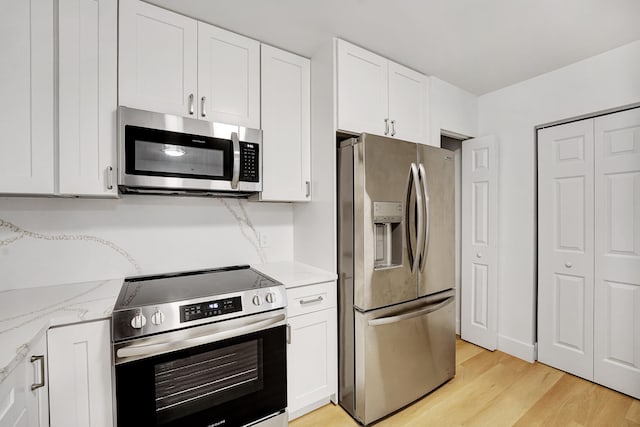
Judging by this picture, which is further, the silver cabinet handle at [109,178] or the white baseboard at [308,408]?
the white baseboard at [308,408]

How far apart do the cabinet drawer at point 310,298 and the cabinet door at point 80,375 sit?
34.7 inches

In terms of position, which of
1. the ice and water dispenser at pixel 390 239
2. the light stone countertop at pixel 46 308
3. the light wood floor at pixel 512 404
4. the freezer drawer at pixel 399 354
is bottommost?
the light wood floor at pixel 512 404

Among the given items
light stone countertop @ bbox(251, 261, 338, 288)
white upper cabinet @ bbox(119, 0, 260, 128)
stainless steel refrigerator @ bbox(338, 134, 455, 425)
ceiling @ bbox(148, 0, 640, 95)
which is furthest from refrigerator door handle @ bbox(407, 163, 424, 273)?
white upper cabinet @ bbox(119, 0, 260, 128)

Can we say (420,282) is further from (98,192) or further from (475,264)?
(98,192)

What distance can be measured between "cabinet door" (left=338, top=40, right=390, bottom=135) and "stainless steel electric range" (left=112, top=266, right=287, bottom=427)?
118cm

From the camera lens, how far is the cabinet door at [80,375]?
1.15 meters

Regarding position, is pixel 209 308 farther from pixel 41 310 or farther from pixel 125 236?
pixel 125 236

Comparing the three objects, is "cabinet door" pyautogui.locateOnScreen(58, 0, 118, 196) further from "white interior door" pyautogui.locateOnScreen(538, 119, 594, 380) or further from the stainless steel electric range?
"white interior door" pyautogui.locateOnScreen(538, 119, 594, 380)

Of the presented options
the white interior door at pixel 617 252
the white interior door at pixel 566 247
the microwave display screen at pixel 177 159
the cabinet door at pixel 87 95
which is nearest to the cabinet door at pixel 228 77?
the microwave display screen at pixel 177 159

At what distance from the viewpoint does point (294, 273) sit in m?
1.98

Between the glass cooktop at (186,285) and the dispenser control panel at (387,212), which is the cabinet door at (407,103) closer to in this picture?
the dispenser control panel at (387,212)

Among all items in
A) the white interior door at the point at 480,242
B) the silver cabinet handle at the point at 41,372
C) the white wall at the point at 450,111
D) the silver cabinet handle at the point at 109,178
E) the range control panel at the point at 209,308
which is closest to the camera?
the silver cabinet handle at the point at 41,372

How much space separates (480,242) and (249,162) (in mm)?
2275

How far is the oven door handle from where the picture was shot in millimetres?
1210
